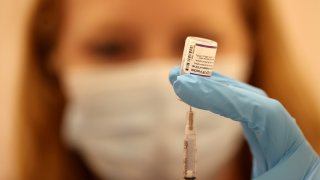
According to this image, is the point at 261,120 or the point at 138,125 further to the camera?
the point at 138,125

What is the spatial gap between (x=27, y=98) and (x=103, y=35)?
31 cm

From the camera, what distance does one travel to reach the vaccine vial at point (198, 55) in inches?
32.9

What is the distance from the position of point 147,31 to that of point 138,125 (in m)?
0.28

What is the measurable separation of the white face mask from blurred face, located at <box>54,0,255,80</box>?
0.04 metres

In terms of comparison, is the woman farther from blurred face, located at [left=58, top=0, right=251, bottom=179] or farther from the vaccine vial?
the vaccine vial

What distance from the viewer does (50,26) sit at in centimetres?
139

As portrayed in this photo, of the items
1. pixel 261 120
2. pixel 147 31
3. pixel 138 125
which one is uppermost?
pixel 147 31

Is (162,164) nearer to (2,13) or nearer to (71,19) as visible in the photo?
(71,19)

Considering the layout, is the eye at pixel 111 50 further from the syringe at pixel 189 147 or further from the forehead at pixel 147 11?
the syringe at pixel 189 147

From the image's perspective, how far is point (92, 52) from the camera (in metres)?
1.37

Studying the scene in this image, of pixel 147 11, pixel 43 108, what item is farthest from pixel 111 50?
pixel 43 108

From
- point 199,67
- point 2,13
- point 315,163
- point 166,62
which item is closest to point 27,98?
point 2,13

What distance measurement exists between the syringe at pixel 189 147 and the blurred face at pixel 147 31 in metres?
0.47

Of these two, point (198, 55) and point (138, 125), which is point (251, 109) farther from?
point (138, 125)
